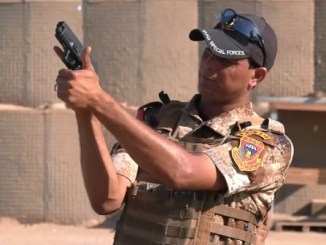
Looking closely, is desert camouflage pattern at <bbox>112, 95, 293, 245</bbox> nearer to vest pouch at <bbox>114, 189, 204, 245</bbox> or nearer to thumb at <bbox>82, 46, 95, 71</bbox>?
vest pouch at <bbox>114, 189, 204, 245</bbox>

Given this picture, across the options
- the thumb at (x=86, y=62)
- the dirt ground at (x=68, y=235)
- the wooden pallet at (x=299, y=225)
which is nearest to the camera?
the thumb at (x=86, y=62)

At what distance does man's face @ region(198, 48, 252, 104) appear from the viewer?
2.48 metres

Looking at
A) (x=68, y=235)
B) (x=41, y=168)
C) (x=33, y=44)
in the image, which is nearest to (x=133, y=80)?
(x=33, y=44)

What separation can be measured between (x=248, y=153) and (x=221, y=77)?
21 centimetres

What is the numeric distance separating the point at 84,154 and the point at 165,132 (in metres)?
0.26

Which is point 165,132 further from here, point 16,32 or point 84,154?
point 16,32

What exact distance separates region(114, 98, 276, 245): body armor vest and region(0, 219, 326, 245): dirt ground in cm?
450

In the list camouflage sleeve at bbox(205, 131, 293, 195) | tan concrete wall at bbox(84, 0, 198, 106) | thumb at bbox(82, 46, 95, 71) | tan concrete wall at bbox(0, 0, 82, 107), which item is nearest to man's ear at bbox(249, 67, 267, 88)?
camouflage sleeve at bbox(205, 131, 293, 195)

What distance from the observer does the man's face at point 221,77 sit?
2.48 m

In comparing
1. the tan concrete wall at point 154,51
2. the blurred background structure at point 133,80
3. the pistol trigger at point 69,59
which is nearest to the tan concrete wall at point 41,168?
the blurred background structure at point 133,80

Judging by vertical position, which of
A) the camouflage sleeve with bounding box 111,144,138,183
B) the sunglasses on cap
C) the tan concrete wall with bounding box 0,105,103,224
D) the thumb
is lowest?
the tan concrete wall with bounding box 0,105,103,224

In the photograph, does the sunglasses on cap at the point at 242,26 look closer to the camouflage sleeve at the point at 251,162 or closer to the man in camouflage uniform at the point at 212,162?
the man in camouflage uniform at the point at 212,162

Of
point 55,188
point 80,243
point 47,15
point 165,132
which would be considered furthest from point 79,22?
point 165,132

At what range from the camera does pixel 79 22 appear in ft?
25.4
